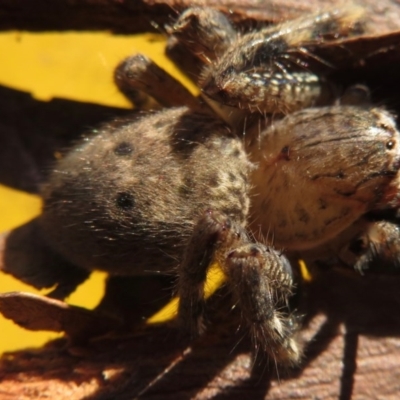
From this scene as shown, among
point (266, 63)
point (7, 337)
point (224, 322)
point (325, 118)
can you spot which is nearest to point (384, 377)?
point (224, 322)

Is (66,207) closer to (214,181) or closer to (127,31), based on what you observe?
(214,181)

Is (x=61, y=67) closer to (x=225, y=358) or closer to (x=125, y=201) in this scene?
(x=125, y=201)

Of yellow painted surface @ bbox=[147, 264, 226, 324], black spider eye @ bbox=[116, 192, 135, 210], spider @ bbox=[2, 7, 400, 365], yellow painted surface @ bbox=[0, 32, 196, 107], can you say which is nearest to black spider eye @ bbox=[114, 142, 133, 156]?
spider @ bbox=[2, 7, 400, 365]

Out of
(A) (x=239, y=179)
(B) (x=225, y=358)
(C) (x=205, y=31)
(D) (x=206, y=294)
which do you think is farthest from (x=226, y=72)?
(B) (x=225, y=358)

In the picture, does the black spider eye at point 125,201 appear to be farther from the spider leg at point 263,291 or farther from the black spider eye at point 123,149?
the spider leg at point 263,291

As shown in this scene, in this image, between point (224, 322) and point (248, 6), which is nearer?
point (224, 322)

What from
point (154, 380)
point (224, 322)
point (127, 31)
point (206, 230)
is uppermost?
point (127, 31)

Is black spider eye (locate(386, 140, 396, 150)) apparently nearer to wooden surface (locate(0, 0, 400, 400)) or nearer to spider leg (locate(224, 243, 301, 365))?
wooden surface (locate(0, 0, 400, 400))
